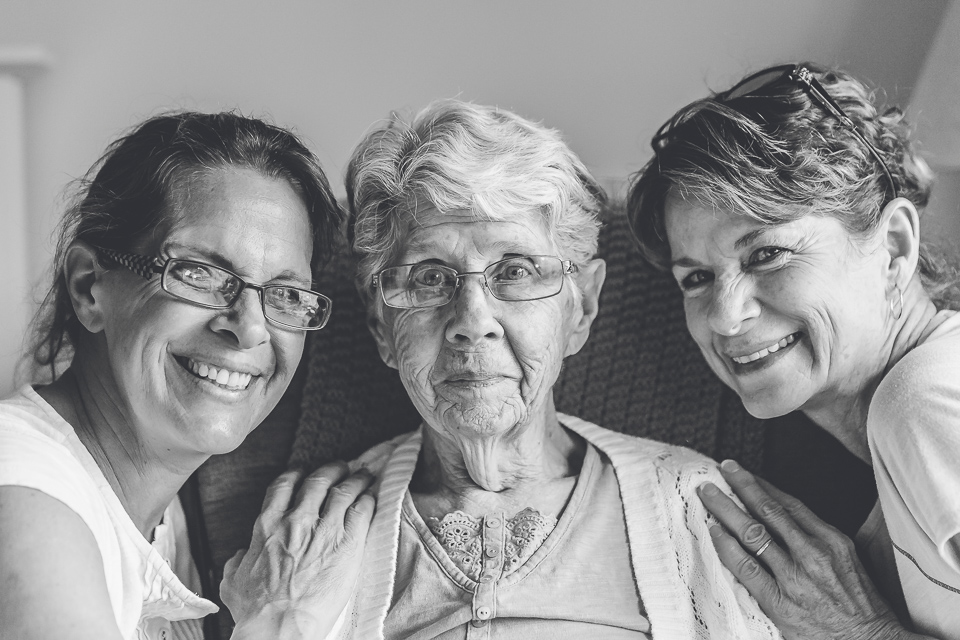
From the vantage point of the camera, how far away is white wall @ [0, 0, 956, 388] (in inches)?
111

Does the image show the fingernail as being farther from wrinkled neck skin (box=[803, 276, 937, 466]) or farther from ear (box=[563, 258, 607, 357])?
ear (box=[563, 258, 607, 357])

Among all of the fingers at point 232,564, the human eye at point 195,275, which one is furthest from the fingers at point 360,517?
the human eye at point 195,275

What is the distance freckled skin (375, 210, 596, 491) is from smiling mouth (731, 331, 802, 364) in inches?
15.3

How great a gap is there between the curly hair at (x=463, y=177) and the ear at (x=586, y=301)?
0.04m

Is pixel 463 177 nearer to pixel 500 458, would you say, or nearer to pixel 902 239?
pixel 500 458

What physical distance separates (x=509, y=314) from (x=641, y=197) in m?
0.43

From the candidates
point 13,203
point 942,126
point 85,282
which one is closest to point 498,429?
point 85,282

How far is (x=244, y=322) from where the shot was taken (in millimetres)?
1647

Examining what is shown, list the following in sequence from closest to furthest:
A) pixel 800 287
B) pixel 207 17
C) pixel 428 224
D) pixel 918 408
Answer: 1. pixel 918 408
2. pixel 800 287
3. pixel 428 224
4. pixel 207 17

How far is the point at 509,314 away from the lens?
1.77m

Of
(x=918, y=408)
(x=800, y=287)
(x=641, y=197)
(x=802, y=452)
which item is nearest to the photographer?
(x=918, y=408)

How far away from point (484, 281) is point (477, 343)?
128 mm

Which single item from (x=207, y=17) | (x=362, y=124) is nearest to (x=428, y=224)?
(x=362, y=124)

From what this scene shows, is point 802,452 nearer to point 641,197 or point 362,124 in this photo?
point 641,197
